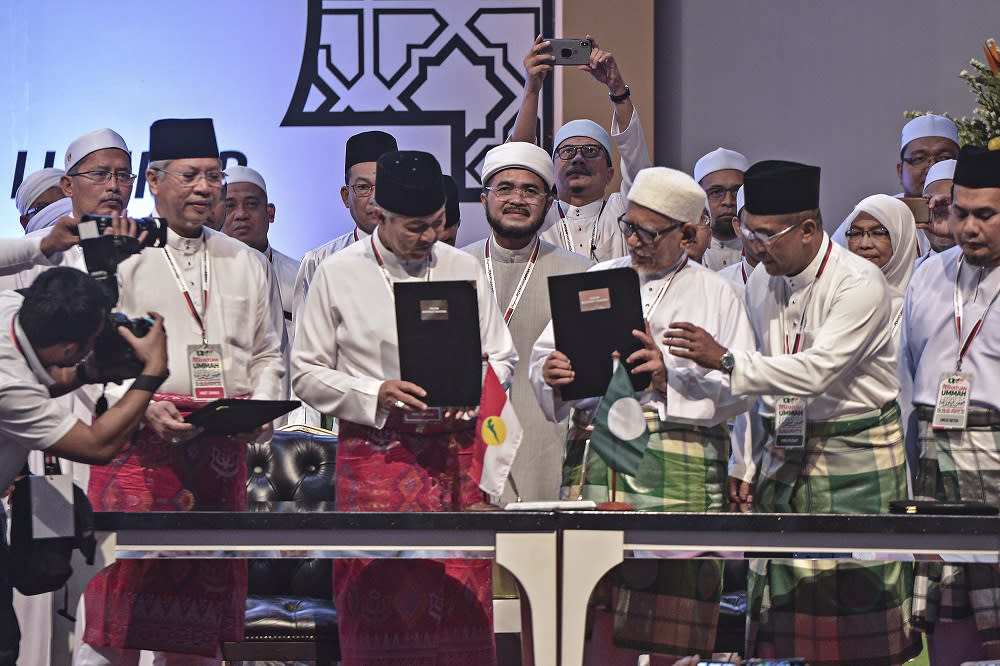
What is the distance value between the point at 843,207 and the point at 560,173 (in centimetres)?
232

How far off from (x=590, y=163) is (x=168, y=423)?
2.62m

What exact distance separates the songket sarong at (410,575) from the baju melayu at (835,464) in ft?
2.79

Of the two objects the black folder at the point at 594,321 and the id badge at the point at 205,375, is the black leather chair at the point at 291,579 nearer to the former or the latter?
the id badge at the point at 205,375

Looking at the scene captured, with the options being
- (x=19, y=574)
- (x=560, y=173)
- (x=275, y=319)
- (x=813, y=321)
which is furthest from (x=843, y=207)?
(x=19, y=574)

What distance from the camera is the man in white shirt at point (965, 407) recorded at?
4.17 m

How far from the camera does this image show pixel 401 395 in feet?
12.0

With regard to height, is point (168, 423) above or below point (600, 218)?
below

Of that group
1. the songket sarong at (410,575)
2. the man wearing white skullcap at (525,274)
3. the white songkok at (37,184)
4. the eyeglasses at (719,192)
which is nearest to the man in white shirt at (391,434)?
the songket sarong at (410,575)

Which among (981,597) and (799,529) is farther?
(981,597)

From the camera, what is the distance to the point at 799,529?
324 centimetres

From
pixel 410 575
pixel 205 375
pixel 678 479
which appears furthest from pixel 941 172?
pixel 205 375

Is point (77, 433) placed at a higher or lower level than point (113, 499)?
higher

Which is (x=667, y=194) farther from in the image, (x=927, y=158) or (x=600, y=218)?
(x=927, y=158)

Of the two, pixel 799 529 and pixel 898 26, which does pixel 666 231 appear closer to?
pixel 799 529
